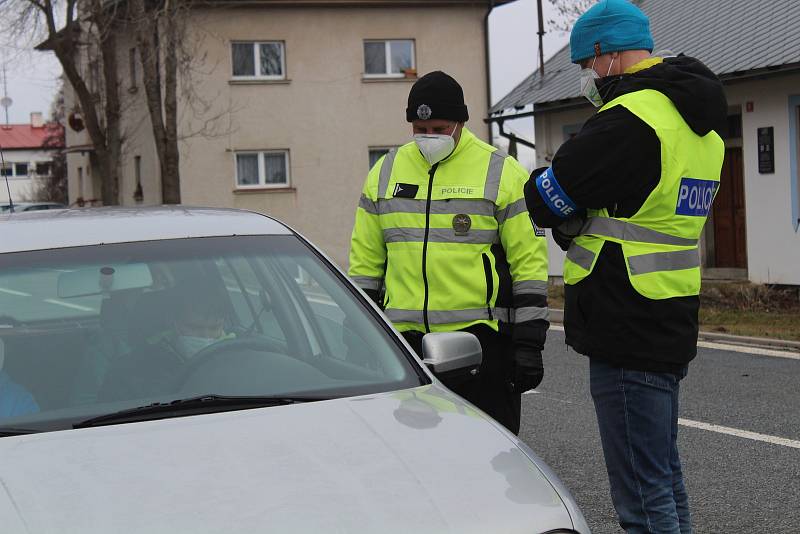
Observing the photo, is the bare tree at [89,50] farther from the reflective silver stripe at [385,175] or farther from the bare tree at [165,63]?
the reflective silver stripe at [385,175]

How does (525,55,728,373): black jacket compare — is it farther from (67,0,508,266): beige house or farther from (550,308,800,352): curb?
(67,0,508,266): beige house

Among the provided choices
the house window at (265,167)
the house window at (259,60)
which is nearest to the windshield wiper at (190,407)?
the house window at (265,167)

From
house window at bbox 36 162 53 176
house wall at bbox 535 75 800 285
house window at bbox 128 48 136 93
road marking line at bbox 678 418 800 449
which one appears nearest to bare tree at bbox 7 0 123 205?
house window at bbox 128 48 136 93

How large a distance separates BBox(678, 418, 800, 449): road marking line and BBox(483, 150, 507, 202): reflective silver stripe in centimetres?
345

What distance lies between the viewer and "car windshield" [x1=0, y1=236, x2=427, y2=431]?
3309 mm

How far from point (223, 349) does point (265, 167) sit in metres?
25.8

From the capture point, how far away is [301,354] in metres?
3.69

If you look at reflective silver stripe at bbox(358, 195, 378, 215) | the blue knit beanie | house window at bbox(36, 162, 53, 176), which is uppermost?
house window at bbox(36, 162, 53, 176)

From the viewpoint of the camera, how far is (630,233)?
3.34m

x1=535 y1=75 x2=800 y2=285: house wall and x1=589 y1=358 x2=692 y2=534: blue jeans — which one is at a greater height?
x1=535 y1=75 x2=800 y2=285: house wall

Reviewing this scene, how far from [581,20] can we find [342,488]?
1.67m

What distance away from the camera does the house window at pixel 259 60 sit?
28828 millimetres

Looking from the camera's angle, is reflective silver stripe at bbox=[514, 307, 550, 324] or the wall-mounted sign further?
the wall-mounted sign

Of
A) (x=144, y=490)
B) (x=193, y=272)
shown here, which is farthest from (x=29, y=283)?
(x=144, y=490)
